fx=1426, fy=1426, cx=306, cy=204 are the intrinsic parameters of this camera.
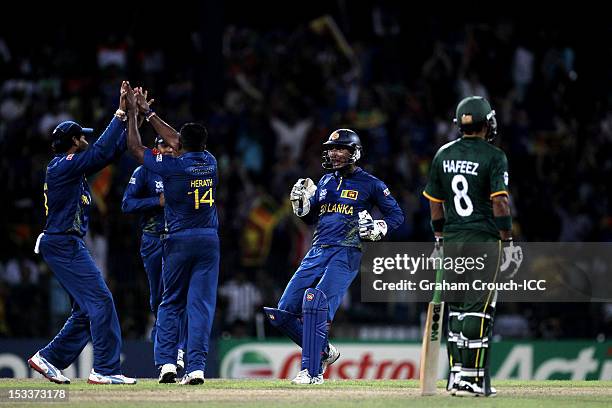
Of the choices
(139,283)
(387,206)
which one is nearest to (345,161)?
(387,206)

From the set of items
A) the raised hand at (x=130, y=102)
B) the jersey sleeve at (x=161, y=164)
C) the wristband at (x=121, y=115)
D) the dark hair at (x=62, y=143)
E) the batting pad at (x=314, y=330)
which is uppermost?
the raised hand at (x=130, y=102)

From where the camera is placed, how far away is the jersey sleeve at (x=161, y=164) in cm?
1333

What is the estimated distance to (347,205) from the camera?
14.1 meters

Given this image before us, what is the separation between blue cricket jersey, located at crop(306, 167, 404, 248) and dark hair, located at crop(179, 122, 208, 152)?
1452mm

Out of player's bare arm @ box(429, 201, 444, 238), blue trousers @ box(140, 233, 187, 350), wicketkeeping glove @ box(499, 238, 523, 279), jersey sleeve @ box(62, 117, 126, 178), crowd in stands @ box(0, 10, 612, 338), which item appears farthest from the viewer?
crowd in stands @ box(0, 10, 612, 338)

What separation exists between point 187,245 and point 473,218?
2.88 metres

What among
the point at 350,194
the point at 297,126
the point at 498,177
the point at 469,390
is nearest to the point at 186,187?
the point at 350,194

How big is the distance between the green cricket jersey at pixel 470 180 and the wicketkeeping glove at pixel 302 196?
92.3 inches

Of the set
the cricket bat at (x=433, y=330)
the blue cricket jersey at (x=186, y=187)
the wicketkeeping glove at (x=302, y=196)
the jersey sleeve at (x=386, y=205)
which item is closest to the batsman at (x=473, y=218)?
the cricket bat at (x=433, y=330)

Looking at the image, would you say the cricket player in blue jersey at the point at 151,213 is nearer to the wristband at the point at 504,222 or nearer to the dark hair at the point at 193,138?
the dark hair at the point at 193,138

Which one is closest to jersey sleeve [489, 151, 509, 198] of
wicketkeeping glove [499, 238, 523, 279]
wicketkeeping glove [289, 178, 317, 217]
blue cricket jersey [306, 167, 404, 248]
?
wicketkeeping glove [499, 238, 523, 279]

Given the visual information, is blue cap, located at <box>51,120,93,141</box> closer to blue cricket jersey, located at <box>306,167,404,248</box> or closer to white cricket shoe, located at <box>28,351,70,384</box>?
white cricket shoe, located at <box>28,351,70,384</box>

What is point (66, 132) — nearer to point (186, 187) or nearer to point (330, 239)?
point (186, 187)

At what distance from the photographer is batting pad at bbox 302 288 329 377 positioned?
44.7ft
